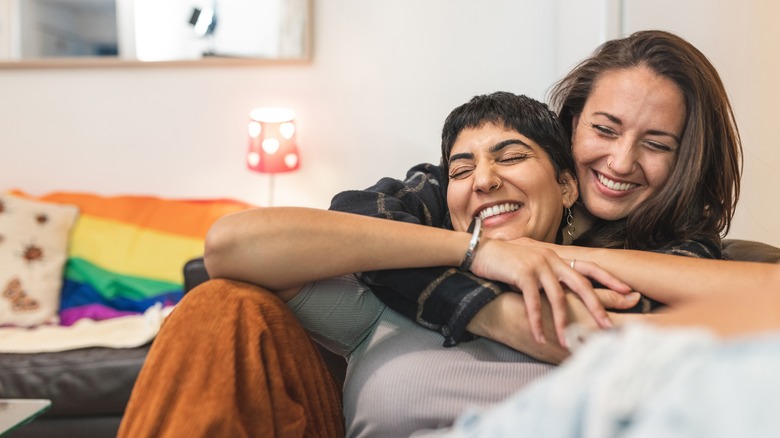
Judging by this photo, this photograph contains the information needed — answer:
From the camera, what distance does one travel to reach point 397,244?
54.2 inches

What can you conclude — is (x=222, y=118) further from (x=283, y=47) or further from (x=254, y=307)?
(x=254, y=307)

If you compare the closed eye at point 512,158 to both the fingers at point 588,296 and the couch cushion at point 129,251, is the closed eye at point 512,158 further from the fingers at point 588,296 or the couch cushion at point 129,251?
the couch cushion at point 129,251

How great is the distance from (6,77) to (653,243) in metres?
3.55

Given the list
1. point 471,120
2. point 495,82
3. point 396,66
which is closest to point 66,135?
point 396,66

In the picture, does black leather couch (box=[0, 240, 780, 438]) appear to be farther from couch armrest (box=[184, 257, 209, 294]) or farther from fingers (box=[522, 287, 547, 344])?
fingers (box=[522, 287, 547, 344])

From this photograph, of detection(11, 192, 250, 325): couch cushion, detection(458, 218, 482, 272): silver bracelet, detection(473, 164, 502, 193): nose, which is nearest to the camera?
detection(458, 218, 482, 272): silver bracelet

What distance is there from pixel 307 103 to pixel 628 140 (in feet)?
8.68

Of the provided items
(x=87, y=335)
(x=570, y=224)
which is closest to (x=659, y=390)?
(x=570, y=224)

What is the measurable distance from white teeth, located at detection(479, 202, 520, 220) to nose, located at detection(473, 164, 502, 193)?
0.04m

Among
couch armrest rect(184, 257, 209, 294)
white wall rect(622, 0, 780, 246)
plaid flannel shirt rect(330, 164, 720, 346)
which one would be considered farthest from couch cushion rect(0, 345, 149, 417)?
white wall rect(622, 0, 780, 246)

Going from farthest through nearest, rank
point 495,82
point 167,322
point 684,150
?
1. point 495,82
2. point 684,150
3. point 167,322

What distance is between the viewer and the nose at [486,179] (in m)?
1.58

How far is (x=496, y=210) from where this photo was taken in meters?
1.62

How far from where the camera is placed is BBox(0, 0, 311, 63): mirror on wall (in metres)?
4.06
